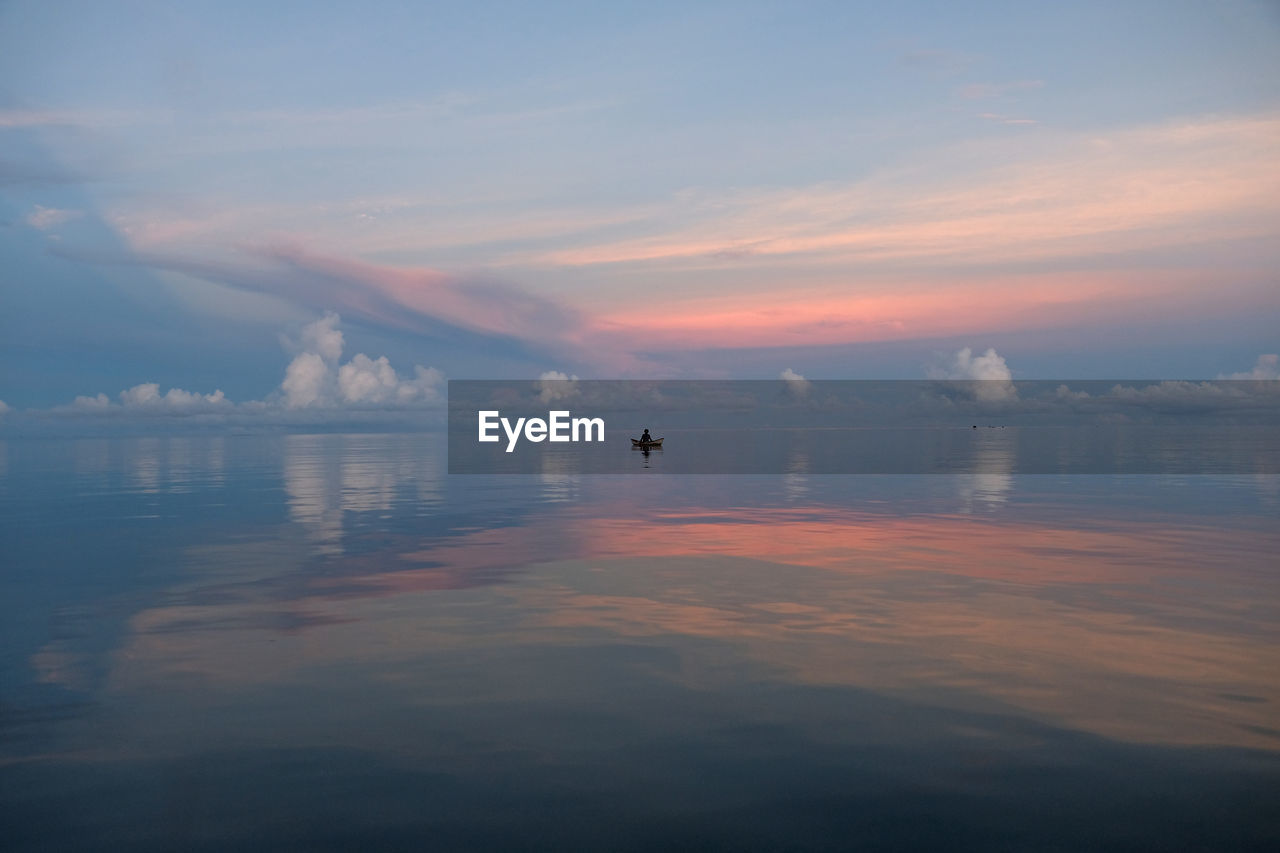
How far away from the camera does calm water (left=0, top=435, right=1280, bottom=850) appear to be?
1120 cm

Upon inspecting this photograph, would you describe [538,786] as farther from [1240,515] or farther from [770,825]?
[1240,515]

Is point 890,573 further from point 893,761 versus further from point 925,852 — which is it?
point 925,852

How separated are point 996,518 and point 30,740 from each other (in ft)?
132

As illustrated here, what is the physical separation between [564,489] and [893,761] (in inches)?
2087

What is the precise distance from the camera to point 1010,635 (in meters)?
20.0

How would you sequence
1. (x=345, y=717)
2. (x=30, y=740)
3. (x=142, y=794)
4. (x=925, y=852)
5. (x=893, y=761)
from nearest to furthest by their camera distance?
1. (x=925, y=852)
2. (x=142, y=794)
3. (x=893, y=761)
4. (x=30, y=740)
5. (x=345, y=717)

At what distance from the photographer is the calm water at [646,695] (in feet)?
36.7

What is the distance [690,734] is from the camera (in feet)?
46.0

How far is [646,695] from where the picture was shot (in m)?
16.0

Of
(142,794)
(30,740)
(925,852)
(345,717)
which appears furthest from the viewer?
(345,717)

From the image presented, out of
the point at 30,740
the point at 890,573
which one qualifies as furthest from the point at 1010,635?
the point at 30,740

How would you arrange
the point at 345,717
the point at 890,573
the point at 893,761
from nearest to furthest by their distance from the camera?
the point at 893,761
the point at 345,717
the point at 890,573

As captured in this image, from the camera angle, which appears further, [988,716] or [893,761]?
[988,716]

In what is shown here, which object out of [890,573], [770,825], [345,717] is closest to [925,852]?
[770,825]
